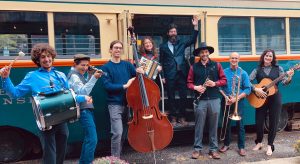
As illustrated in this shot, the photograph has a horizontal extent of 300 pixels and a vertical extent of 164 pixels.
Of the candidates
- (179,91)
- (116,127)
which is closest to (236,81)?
(179,91)

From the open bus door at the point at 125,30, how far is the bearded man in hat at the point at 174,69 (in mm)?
729

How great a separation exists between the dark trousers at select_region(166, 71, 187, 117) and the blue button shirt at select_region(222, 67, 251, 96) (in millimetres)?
683

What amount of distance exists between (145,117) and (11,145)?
2.14m

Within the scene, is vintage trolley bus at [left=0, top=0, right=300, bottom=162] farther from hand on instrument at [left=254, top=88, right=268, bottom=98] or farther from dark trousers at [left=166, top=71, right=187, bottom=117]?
hand on instrument at [left=254, top=88, right=268, bottom=98]

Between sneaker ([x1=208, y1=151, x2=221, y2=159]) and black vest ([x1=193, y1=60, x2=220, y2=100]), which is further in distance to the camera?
sneaker ([x1=208, y1=151, x2=221, y2=159])

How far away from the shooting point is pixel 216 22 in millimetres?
6137

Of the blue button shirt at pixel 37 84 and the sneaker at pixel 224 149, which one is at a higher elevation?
the blue button shirt at pixel 37 84

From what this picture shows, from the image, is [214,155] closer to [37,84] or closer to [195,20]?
[195,20]

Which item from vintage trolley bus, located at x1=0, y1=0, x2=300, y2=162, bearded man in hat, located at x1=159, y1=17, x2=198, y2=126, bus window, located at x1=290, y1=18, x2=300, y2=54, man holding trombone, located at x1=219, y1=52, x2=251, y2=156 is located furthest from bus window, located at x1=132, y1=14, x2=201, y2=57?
bus window, located at x1=290, y1=18, x2=300, y2=54

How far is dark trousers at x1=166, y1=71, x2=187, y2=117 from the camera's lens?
5.98 metres

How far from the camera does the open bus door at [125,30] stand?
527cm

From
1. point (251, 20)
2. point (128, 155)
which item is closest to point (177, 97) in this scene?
point (128, 155)

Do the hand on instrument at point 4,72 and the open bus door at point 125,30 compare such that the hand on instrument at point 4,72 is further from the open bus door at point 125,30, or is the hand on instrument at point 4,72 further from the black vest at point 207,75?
the black vest at point 207,75

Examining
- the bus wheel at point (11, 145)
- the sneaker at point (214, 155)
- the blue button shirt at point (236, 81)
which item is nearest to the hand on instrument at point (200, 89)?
the blue button shirt at point (236, 81)
